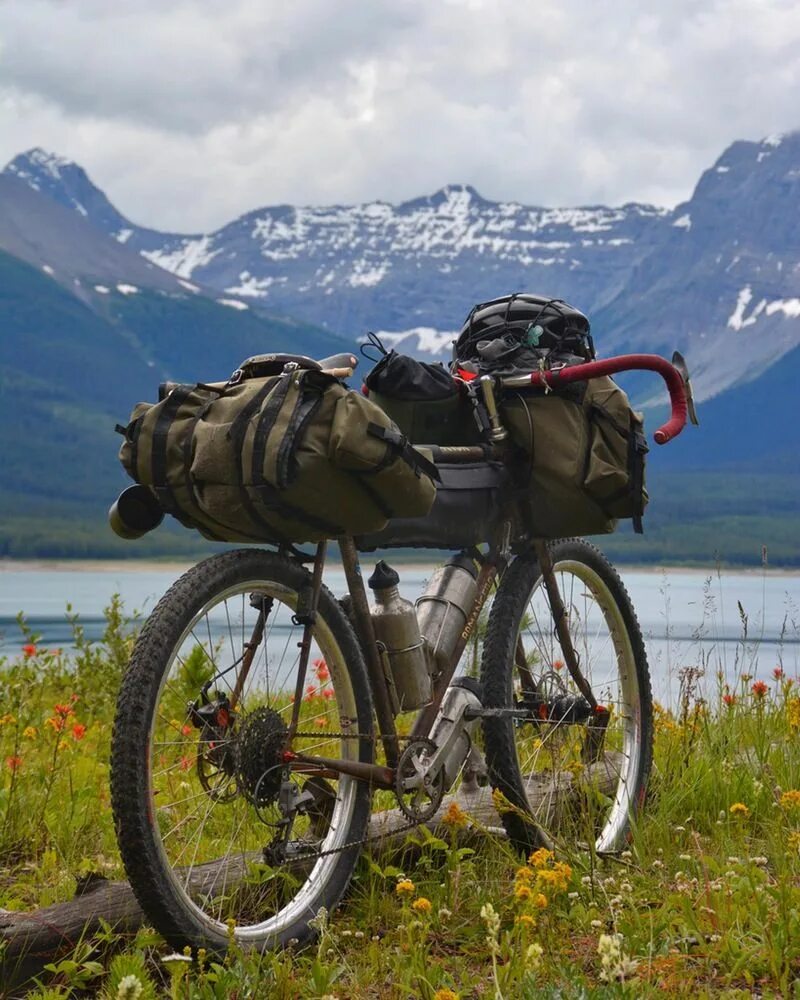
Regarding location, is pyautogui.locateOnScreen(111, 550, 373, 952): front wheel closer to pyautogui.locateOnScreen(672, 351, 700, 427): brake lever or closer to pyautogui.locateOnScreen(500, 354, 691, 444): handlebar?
pyautogui.locateOnScreen(500, 354, 691, 444): handlebar

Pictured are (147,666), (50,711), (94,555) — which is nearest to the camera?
(147,666)

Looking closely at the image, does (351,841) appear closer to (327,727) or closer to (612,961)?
(327,727)

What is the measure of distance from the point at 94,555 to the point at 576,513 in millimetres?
Result: 170296

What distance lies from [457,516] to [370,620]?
0.56 m

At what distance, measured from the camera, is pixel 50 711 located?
8211 millimetres

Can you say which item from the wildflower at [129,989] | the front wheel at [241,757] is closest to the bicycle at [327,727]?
the front wheel at [241,757]

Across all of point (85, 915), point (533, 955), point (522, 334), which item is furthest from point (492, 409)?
point (533, 955)

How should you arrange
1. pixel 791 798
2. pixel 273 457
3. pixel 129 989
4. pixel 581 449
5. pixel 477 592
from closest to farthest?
pixel 129 989
pixel 273 457
pixel 791 798
pixel 581 449
pixel 477 592

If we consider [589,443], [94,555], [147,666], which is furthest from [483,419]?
[94,555]

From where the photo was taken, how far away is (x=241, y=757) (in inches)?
144

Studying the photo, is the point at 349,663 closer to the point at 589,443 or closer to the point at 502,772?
the point at 502,772

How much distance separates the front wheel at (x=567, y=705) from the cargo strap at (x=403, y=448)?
992 millimetres

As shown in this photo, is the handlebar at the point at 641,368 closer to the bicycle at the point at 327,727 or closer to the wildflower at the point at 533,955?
the bicycle at the point at 327,727

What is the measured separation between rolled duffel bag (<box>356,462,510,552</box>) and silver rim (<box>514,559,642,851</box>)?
39 centimetres
